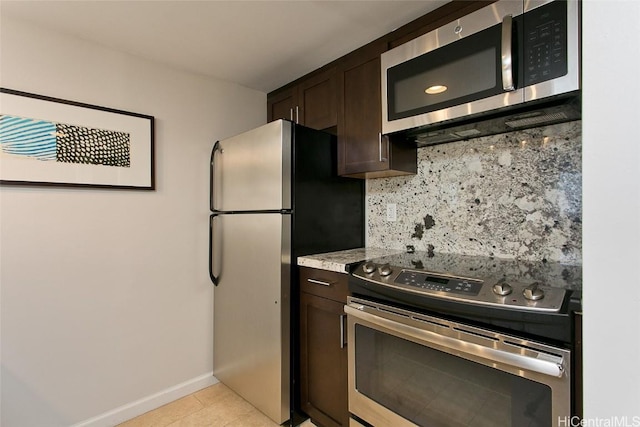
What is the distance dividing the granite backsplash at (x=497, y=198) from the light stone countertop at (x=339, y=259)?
0.21 metres

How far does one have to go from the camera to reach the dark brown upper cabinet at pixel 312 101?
2.14 m

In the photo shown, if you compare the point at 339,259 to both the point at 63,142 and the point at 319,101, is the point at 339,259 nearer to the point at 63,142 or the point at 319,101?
the point at 319,101

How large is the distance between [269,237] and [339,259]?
1.45 ft

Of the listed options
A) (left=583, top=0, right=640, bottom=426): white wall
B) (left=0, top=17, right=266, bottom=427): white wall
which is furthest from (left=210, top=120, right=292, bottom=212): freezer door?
(left=583, top=0, right=640, bottom=426): white wall

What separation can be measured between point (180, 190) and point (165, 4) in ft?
3.76

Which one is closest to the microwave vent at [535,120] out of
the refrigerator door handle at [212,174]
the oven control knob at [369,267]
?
the oven control knob at [369,267]

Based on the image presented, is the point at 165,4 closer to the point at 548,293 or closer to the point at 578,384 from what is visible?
the point at 548,293

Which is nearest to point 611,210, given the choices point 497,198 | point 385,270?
point 385,270

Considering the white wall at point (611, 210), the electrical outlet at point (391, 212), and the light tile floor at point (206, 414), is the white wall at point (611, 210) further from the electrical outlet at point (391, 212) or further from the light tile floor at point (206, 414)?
the light tile floor at point (206, 414)

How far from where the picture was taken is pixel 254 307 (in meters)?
1.96

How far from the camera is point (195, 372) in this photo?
2.29m

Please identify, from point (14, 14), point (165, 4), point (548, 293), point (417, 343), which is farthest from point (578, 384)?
point (14, 14)

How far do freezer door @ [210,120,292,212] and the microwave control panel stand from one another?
1178 millimetres

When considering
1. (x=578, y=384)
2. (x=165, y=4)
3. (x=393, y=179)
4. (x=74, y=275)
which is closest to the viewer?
(x=578, y=384)
